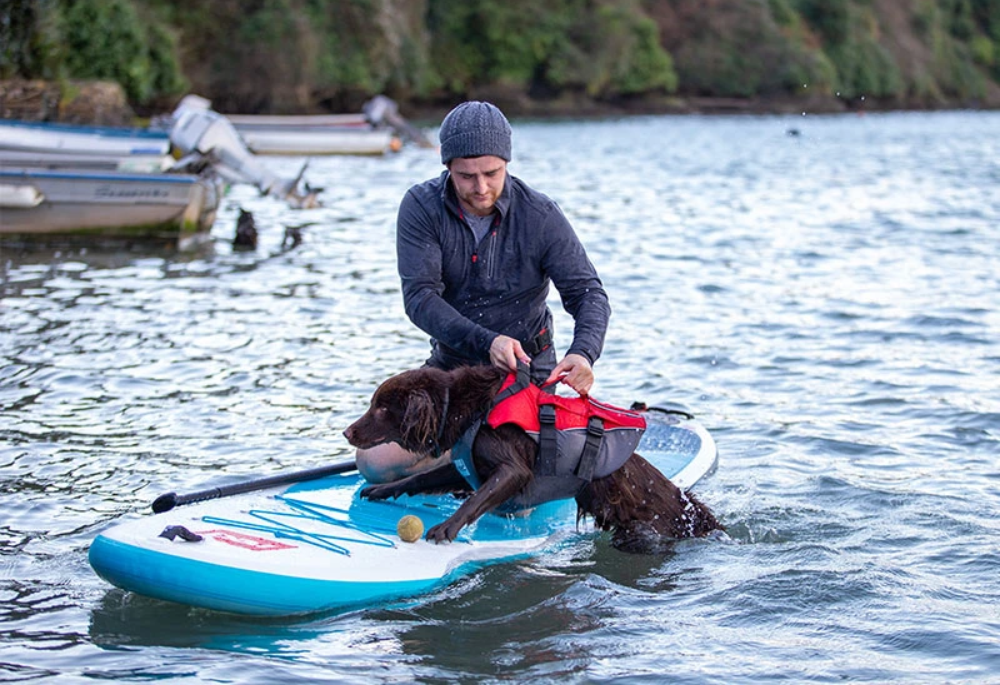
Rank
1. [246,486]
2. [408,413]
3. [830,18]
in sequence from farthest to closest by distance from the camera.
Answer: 1. [830,18]
2. [246,486]
3. [408,413]

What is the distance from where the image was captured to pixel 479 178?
5.84m

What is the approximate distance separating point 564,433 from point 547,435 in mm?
91

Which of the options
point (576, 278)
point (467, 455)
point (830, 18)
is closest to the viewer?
point (467, 455)

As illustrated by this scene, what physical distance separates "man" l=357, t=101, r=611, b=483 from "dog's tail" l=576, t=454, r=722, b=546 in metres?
0.54

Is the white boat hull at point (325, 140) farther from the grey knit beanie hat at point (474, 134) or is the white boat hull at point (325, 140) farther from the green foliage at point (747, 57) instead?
the green foliage at point (747, 57)

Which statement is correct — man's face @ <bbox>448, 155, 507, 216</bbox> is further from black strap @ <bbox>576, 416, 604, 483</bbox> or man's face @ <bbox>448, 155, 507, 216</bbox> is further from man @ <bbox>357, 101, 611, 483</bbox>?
black strap @ <bbox>576, 416, 604, 483</bbox>

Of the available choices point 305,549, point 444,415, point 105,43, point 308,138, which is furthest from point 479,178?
point 105,43

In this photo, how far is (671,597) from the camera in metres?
6.05

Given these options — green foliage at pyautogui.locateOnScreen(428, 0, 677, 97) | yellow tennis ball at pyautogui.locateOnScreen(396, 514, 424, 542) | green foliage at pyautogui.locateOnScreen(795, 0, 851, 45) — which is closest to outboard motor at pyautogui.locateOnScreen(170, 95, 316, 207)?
yellow tennis ball at pyautogui.locateOnScreen(396, 514, 424, 542)

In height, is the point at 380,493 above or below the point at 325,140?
below

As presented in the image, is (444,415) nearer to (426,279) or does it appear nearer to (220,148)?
(426,279)

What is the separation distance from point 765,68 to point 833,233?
77.9 meters

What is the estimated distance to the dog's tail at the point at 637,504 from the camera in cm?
612

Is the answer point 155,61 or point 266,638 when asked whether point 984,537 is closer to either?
point 266,638
